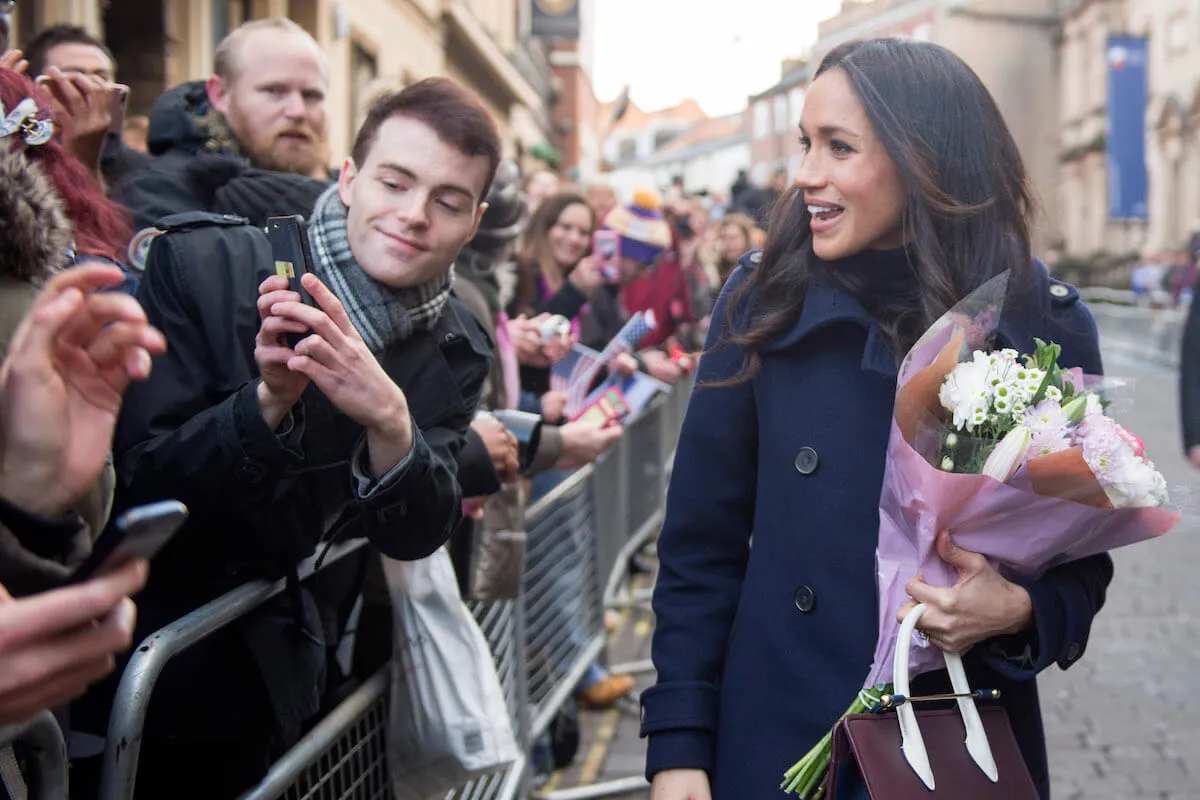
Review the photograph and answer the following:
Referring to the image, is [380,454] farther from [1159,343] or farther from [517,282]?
[1159,343]

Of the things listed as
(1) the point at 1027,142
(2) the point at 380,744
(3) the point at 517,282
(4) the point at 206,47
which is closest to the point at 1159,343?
(4) the point at 206,47

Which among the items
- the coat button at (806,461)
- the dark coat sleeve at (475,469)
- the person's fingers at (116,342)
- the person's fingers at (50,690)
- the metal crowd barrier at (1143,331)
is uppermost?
the person's fingers at (116,342)

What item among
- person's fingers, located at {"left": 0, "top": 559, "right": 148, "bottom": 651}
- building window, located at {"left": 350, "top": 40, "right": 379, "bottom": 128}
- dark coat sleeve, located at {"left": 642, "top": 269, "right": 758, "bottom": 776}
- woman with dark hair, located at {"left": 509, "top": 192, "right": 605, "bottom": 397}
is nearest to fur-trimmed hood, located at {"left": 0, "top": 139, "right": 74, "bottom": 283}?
person's fingers, located at {"left": 0, "top": 559, "right": 148, "bottom": 651}

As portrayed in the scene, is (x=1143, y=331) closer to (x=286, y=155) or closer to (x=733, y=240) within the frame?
(x=733, y=240)

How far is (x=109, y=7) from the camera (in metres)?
8.85

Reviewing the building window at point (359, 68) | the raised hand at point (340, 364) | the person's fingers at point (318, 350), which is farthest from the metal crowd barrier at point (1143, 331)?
the person's fingers at point (318, 350)

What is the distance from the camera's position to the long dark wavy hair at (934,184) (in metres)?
2.24

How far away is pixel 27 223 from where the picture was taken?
1.72 m

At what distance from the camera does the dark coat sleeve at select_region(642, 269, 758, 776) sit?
2330 millimetres

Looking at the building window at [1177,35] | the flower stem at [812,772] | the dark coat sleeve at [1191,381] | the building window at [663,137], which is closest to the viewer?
the flower stem at [812,772]

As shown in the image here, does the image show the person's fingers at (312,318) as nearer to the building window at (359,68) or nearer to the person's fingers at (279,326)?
the person's fingers at (279,326)

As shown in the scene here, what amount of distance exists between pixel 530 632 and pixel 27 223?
3053 millimetres

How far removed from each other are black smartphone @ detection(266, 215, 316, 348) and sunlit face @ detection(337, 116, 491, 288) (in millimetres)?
156

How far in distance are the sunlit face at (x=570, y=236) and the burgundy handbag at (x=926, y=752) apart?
14.4ft
